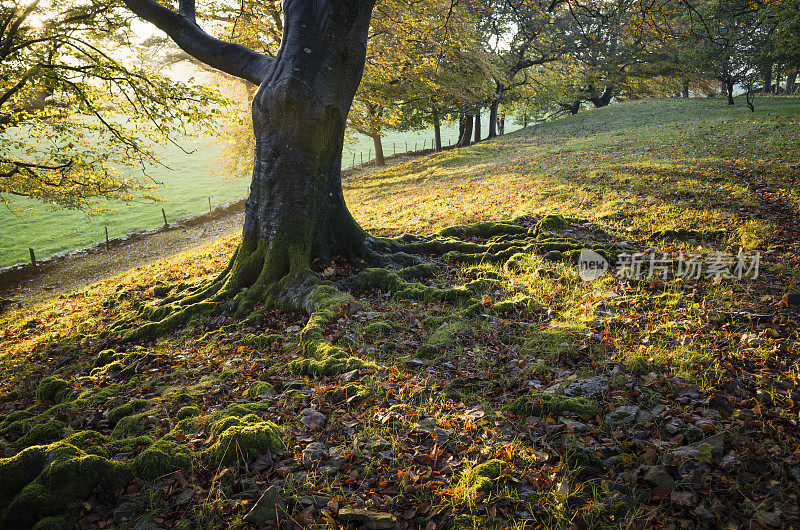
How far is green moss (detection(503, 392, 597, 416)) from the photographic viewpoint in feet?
12.9

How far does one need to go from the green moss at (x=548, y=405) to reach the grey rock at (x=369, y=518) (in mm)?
1715

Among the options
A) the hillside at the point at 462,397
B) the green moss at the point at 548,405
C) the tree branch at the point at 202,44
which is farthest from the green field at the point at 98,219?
the green moss at the point at 548,405

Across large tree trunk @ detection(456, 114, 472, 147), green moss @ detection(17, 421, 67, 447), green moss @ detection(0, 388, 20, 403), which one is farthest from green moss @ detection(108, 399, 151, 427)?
large tree trunk @ detection(456, 114, 472, 147)

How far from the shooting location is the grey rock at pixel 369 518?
2.82 m

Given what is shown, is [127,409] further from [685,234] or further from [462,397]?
[685,234]

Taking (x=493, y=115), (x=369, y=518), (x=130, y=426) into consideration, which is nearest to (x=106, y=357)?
(x=130, y=426)

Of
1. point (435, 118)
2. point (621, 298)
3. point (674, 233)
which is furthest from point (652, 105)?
point (621, 298)

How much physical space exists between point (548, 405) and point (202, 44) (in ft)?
29.5

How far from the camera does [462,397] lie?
430cm

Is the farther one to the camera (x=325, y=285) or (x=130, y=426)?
(x=325, y=285)

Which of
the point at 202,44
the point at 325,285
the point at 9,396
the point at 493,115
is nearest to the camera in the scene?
the point at 9,396

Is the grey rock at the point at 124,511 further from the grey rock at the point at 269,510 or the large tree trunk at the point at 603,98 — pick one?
the large tree trunk at the point at 603,98

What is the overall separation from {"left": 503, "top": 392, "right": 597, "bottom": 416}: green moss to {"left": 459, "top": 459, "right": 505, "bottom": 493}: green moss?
2.80 feet

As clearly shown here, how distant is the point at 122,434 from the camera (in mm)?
4051
